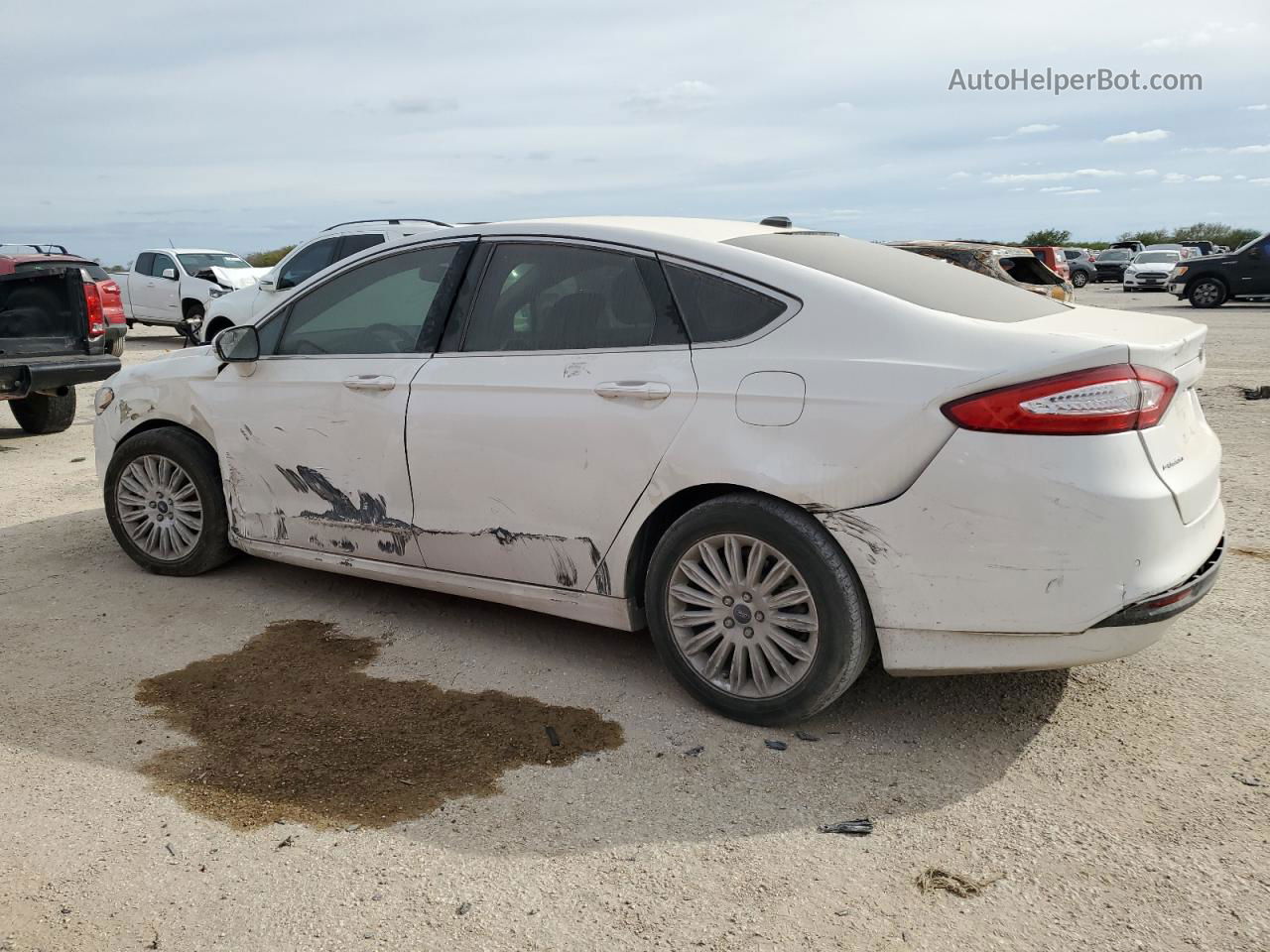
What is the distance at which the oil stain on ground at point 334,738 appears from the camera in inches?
129

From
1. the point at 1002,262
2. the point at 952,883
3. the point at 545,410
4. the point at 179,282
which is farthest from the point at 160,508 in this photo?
the point at 179,282

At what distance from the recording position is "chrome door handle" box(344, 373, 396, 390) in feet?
14.5

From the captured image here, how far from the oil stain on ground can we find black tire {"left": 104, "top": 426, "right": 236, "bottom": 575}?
1.02m

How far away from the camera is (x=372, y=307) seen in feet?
15.4

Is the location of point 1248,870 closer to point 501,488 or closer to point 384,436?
point 501,488

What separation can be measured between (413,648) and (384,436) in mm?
875

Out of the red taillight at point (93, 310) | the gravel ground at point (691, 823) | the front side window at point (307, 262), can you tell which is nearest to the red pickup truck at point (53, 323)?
the red taillight at point (93, 310)

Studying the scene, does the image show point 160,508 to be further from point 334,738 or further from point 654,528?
point 654,528

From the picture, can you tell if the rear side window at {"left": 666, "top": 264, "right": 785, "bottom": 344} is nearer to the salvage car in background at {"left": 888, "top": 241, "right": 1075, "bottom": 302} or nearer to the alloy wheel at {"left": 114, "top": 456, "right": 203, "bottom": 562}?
the alloy wheel at {"left": 114, "top": 456, "right": 203, "bottom": 562}

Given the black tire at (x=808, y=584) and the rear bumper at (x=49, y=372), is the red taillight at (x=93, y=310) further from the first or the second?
the black tire at (x=808, y=584)

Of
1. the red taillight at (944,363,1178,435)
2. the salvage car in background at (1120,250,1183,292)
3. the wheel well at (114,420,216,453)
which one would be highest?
the red taillight at (944,363,1178,435)

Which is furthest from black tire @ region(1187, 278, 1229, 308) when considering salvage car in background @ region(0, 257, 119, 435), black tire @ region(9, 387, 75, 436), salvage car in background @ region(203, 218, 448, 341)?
black tire @ region(9, 387, 75, 436)

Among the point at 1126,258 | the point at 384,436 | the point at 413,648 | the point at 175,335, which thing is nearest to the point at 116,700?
the point at 413,648

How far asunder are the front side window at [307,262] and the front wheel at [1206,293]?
64.2 ft
